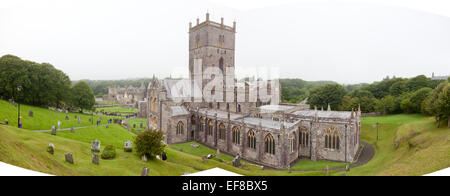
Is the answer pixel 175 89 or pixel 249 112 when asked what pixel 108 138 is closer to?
pixel 175 89

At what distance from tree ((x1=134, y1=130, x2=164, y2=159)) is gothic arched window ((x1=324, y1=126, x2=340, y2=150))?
1899cm

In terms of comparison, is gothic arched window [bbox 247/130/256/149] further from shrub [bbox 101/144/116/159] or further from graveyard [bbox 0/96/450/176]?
shrub [bbox 101/144/116/159]

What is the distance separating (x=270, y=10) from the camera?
11211 millimetres

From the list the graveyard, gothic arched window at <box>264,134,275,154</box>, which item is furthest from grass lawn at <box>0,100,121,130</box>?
gothic arched window at <box>264,134,275,154</box>

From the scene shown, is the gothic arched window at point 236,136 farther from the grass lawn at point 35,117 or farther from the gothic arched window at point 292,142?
the grass lawn at point 35,117

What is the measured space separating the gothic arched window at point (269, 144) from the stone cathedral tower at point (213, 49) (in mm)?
11929

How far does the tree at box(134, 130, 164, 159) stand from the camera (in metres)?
12.2

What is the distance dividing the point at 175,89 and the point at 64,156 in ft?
71.3

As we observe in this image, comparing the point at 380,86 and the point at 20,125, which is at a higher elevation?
the point at 380,86

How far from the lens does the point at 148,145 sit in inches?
496

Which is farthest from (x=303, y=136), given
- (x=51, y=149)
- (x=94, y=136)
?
(x=51, y=149)

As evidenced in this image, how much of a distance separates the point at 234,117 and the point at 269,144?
6.39 m

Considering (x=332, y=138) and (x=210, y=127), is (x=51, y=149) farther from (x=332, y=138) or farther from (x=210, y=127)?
(x=332, y=138)
